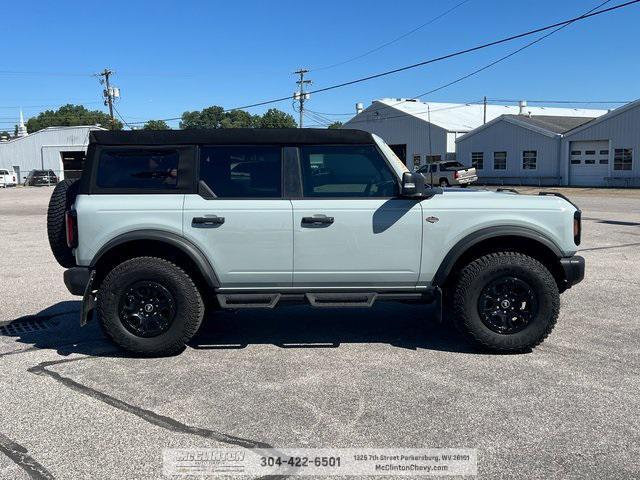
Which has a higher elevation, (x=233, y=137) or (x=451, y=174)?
(x=233, y=137)

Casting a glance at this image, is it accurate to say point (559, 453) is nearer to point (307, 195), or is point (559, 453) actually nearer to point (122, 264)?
point (307, 195)

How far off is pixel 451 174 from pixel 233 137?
1246 inches

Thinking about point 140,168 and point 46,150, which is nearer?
point 140,168

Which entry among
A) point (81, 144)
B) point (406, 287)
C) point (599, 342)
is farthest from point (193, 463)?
point (81, 144)

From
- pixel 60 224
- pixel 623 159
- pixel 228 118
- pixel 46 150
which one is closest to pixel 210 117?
pixel 228 118

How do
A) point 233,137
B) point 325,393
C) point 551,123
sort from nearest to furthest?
point 325,393 < point 233,137 < point 551,123

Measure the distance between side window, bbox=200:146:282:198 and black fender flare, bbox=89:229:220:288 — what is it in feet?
1.70

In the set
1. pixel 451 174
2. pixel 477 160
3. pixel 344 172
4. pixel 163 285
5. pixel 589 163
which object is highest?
pixel 477 160

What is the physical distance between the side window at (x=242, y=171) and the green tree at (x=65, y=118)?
12541cm

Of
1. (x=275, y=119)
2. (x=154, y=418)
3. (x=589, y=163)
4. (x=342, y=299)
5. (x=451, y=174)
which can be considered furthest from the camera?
(x=275, y=119)

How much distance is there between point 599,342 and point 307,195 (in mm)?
3060

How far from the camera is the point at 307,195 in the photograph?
199 inches

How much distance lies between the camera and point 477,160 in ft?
145

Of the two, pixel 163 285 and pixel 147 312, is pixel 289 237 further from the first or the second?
pixel 147 312
